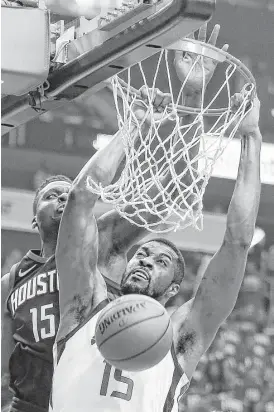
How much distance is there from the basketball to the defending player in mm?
655

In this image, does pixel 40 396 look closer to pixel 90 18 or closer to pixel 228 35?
pixel 90 18

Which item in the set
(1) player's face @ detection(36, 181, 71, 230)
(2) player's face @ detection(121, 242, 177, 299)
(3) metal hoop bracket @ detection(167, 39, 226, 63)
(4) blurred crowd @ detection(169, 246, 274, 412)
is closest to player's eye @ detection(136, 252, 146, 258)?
(2) player's face @ detection(121, 242, 177, 299)

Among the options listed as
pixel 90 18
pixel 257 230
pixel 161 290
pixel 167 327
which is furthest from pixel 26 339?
pixel 257 230

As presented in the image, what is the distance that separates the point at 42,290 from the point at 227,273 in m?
0.73

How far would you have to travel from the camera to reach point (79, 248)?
3.46 metres

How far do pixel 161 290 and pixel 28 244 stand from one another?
3.49 meters

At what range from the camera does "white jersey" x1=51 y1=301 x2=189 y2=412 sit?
3314 mm

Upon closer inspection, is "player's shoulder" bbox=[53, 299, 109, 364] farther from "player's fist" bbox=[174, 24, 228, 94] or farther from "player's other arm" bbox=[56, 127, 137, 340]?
"player's fist" bbox=[174, 24, 228, 94]

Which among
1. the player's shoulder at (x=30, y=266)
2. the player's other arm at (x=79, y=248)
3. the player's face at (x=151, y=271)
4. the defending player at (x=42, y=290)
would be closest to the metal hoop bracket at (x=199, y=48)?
the defending player at (x=42, y=290)

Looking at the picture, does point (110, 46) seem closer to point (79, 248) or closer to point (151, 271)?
point (79, 248)

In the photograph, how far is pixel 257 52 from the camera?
25.0 feet

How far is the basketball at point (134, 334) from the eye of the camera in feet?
10.0

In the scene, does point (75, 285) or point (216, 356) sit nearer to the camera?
point (75, 285)

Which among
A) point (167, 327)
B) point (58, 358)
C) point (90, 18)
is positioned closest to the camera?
point (90, 18)
